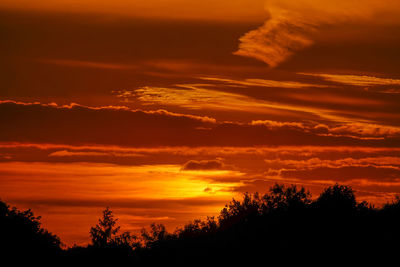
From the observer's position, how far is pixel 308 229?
93250 millimetres

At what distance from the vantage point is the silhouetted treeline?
8494cm

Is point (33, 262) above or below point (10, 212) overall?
below

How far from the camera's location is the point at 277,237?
93250mm

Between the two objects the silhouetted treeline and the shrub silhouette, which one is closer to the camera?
the silhouetted treeline

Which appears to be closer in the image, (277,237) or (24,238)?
(277,237)

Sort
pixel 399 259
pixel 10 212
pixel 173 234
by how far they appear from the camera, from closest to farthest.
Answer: pixel 399 259, pixel 10 212, pixel 173 234

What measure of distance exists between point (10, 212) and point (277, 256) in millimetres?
50691

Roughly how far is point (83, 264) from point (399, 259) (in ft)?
162

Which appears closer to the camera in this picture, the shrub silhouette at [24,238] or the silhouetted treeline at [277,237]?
the silhouetted treeline at [277,237]

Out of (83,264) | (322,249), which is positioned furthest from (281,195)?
(322,249)

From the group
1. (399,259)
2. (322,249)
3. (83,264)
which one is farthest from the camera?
(83,264)

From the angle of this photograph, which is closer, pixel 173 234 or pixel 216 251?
pixel 216 251

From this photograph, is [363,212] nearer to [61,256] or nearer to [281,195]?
[281,195]

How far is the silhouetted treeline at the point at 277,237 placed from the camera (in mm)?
84938
